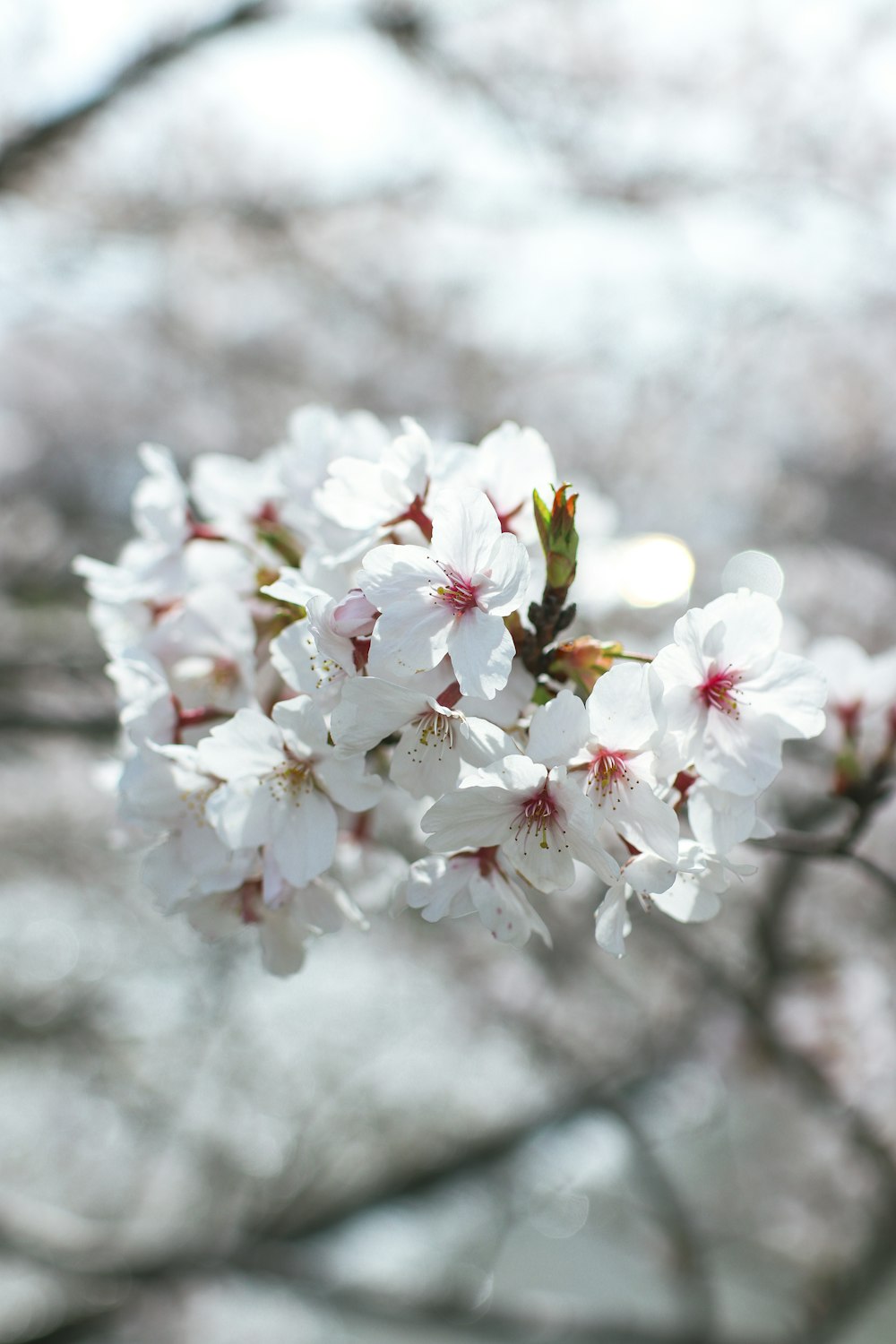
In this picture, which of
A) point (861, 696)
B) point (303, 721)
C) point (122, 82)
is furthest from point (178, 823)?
point (122, 82)

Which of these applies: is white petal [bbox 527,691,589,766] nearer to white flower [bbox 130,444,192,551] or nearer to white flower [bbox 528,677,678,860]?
white flower [bbox 528,677,678,860]

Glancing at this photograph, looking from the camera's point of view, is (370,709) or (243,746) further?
(243,746)

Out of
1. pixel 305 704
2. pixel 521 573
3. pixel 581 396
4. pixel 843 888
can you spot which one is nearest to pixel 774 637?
pixel 521 573

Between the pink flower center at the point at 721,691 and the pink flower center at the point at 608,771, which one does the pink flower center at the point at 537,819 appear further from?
the pink flower center at the point at 721,691

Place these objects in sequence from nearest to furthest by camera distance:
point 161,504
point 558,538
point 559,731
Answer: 1. point 559,731
2. point 558,538
3. point 161,504

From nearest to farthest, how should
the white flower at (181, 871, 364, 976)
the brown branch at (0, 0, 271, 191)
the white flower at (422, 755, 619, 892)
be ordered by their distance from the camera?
the white flower at (422, 755, 619, 892), the white flower at (181, 871, 364, 976), the brown branch at (0, 0, 271, 191)

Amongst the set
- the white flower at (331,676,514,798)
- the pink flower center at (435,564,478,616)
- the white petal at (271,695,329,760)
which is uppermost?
the pink flower center at (435,564,478,616)

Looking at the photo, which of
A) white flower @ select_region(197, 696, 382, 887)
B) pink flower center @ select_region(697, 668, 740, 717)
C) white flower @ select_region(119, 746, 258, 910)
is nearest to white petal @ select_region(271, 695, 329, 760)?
white flower @ select_region(197, 696, 382, 887)

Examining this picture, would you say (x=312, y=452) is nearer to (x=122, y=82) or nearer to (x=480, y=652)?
(x=480, y=652)
